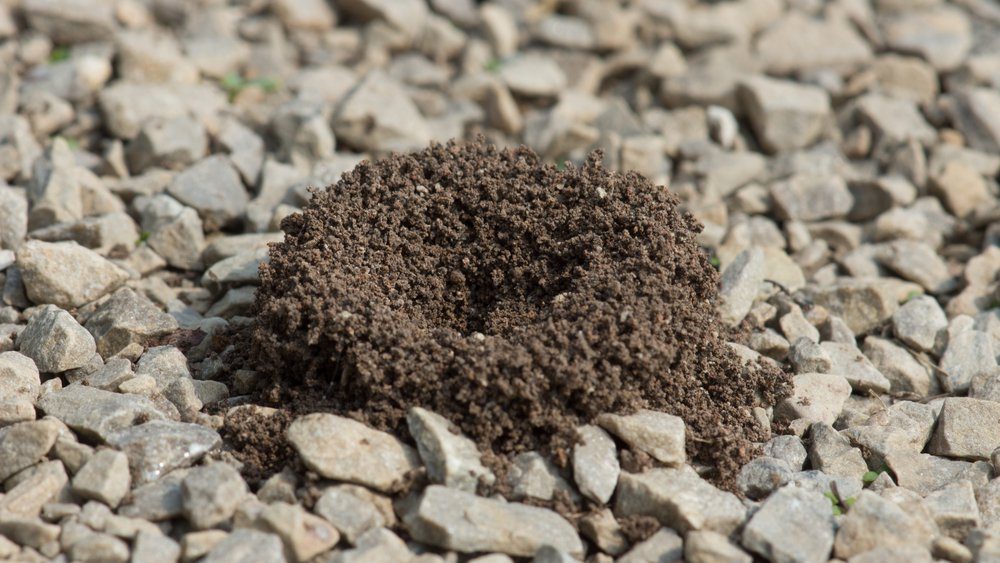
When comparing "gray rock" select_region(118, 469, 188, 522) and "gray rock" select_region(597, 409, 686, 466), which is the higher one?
"gray rock" select_region(597, 409, 686, 466)

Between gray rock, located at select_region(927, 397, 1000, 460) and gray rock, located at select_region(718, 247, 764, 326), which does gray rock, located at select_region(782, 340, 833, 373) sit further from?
gray rock, located at select_region(927, 397, 1000, 460)

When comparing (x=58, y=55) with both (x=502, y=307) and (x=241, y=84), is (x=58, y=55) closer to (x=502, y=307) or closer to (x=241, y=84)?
(x=241, y=84)

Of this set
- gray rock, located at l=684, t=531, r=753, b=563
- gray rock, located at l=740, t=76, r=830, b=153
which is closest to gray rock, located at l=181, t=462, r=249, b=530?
gray rock, located at l=684, t=531, r=753, b=563

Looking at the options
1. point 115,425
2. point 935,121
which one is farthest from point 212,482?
point 935,121

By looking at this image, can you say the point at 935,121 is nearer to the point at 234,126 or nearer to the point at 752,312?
the point at 752,312

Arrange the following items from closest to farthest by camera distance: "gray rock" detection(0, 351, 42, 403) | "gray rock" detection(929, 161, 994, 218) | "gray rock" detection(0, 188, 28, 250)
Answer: "gray rock" detection(0, 351, 42, 403), "gray rock" detection(0, 188, 28, 250), "gray rock" detection(929, 161, 994, 218)

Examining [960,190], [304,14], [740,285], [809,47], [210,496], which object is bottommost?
[210,496]

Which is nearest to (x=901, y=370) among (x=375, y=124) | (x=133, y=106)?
(x=375, y=124)
